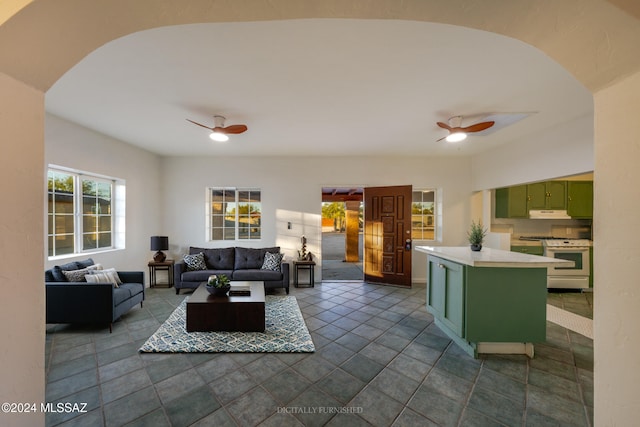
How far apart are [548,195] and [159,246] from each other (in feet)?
25.6

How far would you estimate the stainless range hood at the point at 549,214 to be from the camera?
4664mm

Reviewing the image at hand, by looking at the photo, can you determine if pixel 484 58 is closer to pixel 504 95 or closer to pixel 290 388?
pixel 504 95

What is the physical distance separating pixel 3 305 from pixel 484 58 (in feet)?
10.2

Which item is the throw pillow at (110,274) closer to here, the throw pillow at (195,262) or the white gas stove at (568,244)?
the throw pillow at (195,262)

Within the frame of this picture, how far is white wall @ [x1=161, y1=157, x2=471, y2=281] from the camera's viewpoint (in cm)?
512

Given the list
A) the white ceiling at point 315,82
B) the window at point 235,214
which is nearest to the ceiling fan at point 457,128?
the white ceiling at point 315,82

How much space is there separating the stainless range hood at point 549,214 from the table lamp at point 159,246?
731cm

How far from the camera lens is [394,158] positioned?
517 cm

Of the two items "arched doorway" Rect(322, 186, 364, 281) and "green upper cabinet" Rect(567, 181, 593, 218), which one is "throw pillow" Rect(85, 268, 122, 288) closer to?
"arched doorway" Rect(322, 186, 364, 281)

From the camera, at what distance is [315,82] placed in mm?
2273

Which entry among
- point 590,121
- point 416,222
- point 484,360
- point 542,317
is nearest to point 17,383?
point 484,360

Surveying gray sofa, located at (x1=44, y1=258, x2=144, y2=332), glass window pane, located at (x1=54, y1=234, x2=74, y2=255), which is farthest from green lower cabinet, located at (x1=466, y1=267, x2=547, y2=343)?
glass window pane, located at (x1=54, y1=234, x2=74, y2=255)

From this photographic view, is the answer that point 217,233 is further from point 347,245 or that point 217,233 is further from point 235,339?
point 347,245

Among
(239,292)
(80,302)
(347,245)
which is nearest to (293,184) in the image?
(239,292)
